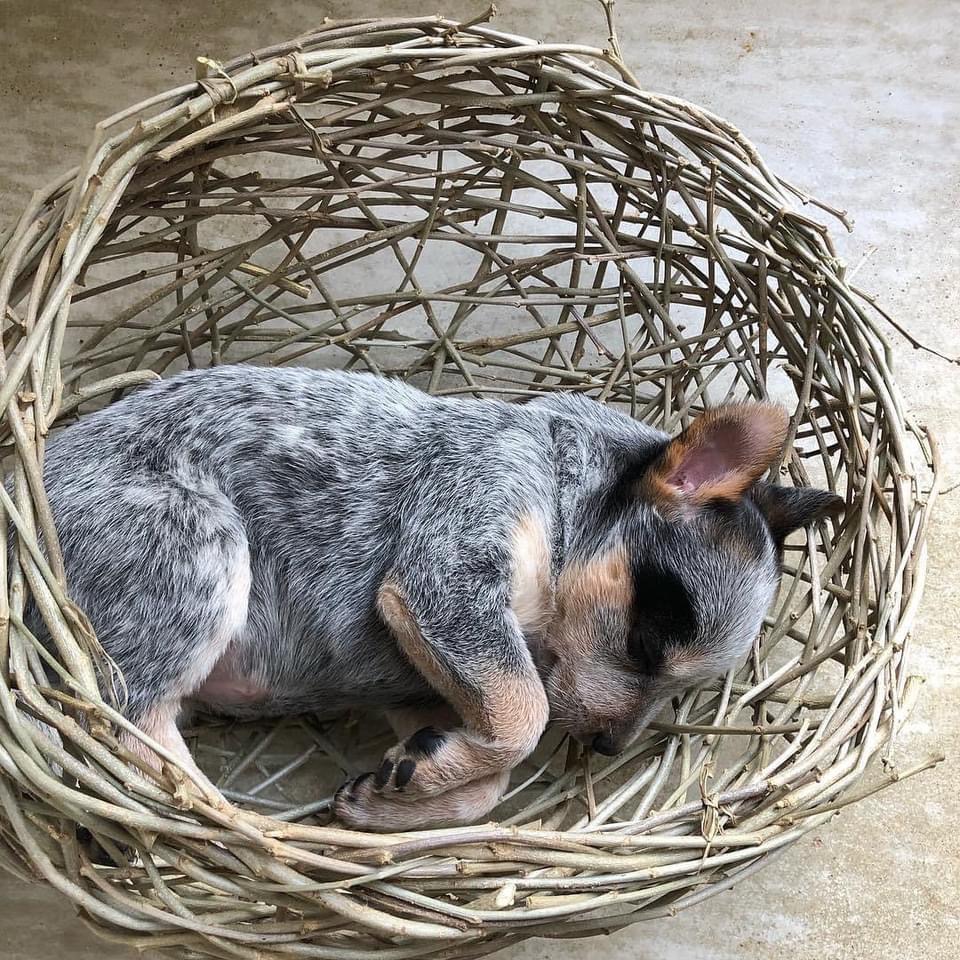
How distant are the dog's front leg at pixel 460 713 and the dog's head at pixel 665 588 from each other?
16 centimetres

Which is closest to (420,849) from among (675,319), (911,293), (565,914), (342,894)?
(342,894)

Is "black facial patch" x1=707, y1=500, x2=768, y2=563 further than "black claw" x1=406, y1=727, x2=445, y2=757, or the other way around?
"black facial patch" x1=707, y1=500, x2=768, y2=563

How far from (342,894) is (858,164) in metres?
3.06

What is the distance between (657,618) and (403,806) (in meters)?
0.74

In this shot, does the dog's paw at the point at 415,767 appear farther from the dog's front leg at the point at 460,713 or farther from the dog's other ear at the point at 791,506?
the dog's other ear at the point at 791,506

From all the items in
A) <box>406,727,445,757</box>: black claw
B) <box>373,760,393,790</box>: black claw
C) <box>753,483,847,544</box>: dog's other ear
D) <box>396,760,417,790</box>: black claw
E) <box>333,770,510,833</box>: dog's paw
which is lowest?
<box>333,770,510,833</box>: dog's paw

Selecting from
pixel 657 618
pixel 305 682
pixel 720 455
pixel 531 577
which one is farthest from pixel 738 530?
pixel 305 682

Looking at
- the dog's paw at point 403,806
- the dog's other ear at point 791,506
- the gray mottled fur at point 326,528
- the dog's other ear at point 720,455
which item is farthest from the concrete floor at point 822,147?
the dog's other ear at point 720,455

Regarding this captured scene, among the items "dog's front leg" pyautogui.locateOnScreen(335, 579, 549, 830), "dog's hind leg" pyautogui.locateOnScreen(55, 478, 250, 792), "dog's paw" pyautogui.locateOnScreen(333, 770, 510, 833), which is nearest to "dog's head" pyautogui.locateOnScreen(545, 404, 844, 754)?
"dog's front leg" pyautogui.locateOnScreen(335, 579, 549, 830)

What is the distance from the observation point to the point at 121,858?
6.27 feet

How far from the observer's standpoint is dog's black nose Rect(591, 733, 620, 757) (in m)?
2.49

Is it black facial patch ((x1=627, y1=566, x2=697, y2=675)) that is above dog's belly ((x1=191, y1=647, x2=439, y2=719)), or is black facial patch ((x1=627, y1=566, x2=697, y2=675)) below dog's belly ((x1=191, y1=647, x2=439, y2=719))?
above

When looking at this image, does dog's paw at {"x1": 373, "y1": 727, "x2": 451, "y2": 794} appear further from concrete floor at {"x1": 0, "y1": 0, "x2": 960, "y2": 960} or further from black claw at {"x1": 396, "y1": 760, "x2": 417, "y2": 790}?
concrete floor at {"x1": 0, "y1": 0, "x2": 960, "y2": 960}

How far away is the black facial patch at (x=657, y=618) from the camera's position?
2.42 m
